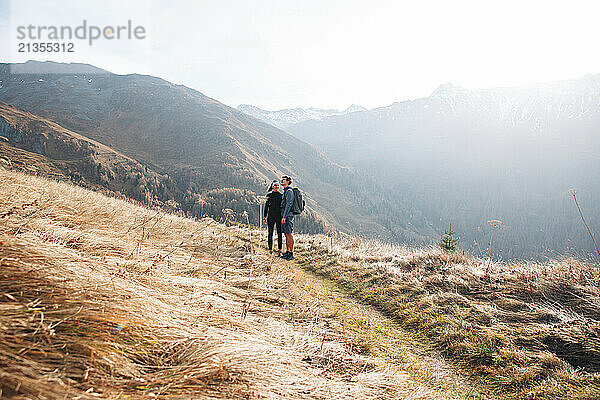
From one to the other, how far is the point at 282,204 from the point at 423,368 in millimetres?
5469

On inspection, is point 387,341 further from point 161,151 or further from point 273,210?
point 161,151

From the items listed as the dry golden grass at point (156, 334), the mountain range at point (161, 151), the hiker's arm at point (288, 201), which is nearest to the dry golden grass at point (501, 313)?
the dry golden grass at point (156, 334)

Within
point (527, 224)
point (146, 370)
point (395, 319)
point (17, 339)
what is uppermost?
point (17, 339)

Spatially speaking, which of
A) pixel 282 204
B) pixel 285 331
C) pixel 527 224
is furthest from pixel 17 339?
pixel 527 224

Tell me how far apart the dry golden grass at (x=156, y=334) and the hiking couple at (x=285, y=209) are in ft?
11.4

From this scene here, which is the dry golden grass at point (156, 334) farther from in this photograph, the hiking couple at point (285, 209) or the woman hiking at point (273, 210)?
the woman hiking at point (273, 210)

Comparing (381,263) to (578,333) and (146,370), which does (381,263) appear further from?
(146,370)

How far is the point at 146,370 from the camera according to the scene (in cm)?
158

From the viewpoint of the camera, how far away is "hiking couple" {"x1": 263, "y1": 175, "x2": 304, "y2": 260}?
768cm

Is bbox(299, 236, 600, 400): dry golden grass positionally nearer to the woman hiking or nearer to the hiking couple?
the hiking couple

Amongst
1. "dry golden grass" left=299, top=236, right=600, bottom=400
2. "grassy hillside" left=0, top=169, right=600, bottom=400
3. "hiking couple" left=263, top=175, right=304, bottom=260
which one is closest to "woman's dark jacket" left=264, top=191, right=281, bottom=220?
"hiking couple" left=263, top=175, right=304, bottom=260

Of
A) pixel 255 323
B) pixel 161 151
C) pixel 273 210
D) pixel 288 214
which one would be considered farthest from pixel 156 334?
pixel 161 151

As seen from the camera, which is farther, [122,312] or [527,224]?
[527,224]

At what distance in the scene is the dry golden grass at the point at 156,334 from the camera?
1.32 meters
